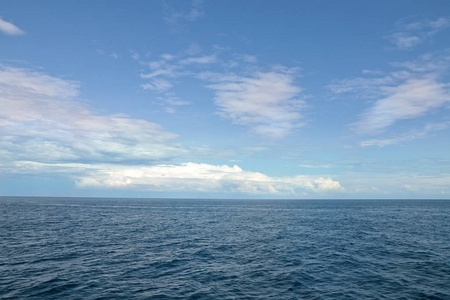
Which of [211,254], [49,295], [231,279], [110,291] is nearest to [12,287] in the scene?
[49,295]

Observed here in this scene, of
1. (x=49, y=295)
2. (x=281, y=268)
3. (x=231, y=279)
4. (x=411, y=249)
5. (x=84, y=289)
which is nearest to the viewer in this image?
(x=49, y=295)

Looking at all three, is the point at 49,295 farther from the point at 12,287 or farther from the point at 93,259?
the point at 93,259

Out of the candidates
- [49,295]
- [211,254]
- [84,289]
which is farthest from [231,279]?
[49,295]

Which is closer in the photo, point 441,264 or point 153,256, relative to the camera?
point 441,264

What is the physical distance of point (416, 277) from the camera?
29.8 m

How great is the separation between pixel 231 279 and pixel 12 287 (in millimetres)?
21524

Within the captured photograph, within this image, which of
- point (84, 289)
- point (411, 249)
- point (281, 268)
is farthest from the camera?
point (411, 249)

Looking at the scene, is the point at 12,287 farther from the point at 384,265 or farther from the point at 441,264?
the point at 441,264

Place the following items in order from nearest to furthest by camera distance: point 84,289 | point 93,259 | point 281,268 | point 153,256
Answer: point 84,289 < point 281,268 < point 93,259 < point 153,256

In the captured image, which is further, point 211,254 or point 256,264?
point 211,254

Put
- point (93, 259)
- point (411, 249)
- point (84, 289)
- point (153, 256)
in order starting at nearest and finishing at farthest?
1. point (84, 289)
2. point (93, 259)
3. point (153, 256)
4. point (411, 249)

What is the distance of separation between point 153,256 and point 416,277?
3357 cm

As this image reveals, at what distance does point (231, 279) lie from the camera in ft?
94.9

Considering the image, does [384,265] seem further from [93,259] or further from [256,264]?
[93,259]
